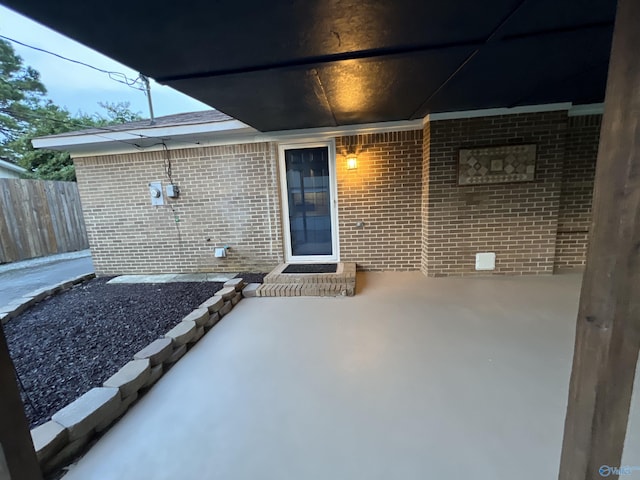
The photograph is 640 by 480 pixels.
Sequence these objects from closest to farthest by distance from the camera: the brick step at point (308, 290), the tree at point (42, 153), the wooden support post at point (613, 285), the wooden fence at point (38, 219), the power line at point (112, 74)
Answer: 1. the wooden support post at point (613, 285)
2. the power line at point (112, 74)
3. the brick step at point (308, 290)
4. the wooden fence at point (38, 219)
5. the tree at point (42, 153)

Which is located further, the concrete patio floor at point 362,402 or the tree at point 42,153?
the tree at point 42,153

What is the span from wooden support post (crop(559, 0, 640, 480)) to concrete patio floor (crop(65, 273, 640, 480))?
0.09 metres

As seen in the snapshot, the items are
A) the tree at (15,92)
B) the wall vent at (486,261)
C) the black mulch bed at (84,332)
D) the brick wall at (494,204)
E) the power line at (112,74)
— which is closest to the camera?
the black mulch bed at (84,332)

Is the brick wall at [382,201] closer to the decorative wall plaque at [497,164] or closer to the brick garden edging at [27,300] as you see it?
the decorative wall plaque at [497,164]

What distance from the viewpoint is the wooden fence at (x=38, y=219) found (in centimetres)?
618

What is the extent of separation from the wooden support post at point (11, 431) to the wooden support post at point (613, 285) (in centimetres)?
164

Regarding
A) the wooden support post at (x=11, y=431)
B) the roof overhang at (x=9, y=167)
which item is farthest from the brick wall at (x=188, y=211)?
the roof overhang at (x=9, y=167)

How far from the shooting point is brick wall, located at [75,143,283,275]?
4.65 metres

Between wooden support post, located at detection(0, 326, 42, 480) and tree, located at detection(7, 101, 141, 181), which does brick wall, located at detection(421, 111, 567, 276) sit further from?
tree, located at detection(7, 101, 141, 181)

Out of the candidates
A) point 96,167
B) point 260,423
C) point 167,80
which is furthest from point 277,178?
point 260,423

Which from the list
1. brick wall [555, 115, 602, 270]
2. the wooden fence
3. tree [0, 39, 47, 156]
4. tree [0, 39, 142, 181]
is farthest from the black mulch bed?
tree [0, 39, 47, 156]

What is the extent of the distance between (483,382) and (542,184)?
3.29 m

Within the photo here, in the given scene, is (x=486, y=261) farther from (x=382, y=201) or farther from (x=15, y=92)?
(x=15, y=92)

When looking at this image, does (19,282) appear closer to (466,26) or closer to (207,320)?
(207,320)
